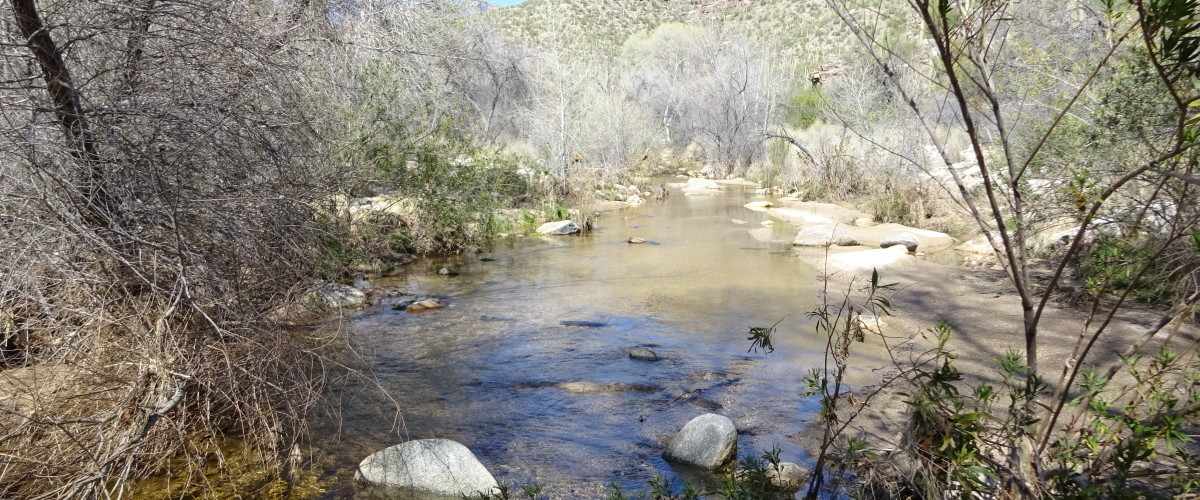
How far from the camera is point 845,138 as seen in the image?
884 inches

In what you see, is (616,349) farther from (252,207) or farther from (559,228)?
(559,228)

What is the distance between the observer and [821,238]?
14922 mm

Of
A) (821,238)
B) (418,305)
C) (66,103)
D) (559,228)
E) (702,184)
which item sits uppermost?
(66,103)

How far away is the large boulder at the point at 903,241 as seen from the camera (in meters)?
14.0

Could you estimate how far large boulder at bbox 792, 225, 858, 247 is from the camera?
48.1ft

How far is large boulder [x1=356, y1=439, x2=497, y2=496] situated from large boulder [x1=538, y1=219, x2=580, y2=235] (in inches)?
456

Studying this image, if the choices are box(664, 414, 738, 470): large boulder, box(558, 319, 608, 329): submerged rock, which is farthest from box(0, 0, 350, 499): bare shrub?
box(558, 319, 608, 329): submerged rock

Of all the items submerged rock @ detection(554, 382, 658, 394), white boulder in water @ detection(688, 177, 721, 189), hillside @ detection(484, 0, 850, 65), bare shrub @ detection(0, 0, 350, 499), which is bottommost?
submerged rock @ detection(554, 382, 658, 394)

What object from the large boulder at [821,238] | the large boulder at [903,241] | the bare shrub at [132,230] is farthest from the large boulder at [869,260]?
the bare shrub at [132,230]

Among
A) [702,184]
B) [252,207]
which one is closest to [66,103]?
[252,207]

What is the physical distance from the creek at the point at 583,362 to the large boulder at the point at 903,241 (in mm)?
2202

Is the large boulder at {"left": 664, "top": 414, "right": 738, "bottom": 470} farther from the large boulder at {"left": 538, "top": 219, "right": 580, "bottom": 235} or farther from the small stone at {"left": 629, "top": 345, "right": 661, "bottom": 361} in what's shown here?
the large boulder at {"left": 538, "top": 219, "right": 580, "bottom": 235}

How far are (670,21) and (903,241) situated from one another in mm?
53657

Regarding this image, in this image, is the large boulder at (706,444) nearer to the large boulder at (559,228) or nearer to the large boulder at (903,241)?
the large boulder at (903,241)
